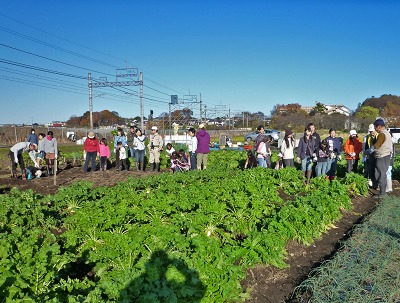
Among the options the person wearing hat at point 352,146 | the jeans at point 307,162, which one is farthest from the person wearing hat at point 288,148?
the person wearing hat at point 352,146

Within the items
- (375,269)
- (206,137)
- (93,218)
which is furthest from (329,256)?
(206,137)

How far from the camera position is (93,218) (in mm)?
5445

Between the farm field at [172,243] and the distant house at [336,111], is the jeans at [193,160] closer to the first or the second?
the farm field at [172,243]

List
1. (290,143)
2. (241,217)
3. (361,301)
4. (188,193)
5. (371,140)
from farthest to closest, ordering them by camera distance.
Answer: (290,143)
(371,140)
(188,193)
(241,217)
(361,301)

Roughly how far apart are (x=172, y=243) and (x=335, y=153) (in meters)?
8.70

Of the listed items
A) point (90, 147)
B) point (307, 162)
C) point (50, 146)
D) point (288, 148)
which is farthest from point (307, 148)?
point (50, 146)

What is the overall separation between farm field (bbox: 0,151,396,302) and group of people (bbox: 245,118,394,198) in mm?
1381

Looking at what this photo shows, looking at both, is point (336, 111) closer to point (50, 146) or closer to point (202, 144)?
point (202, 144)

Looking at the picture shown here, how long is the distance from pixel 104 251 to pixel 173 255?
0.98m

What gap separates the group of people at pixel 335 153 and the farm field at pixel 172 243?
1.38m

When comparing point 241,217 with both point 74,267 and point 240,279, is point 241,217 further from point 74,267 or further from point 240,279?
point 74,267

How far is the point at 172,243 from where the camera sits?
4.43m

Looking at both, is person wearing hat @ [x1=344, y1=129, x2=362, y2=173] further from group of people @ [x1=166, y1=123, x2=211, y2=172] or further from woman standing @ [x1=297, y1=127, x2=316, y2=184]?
group of people @ [x1=166, y1=123, x2=211, y2=172]

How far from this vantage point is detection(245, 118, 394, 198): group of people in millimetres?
9086
